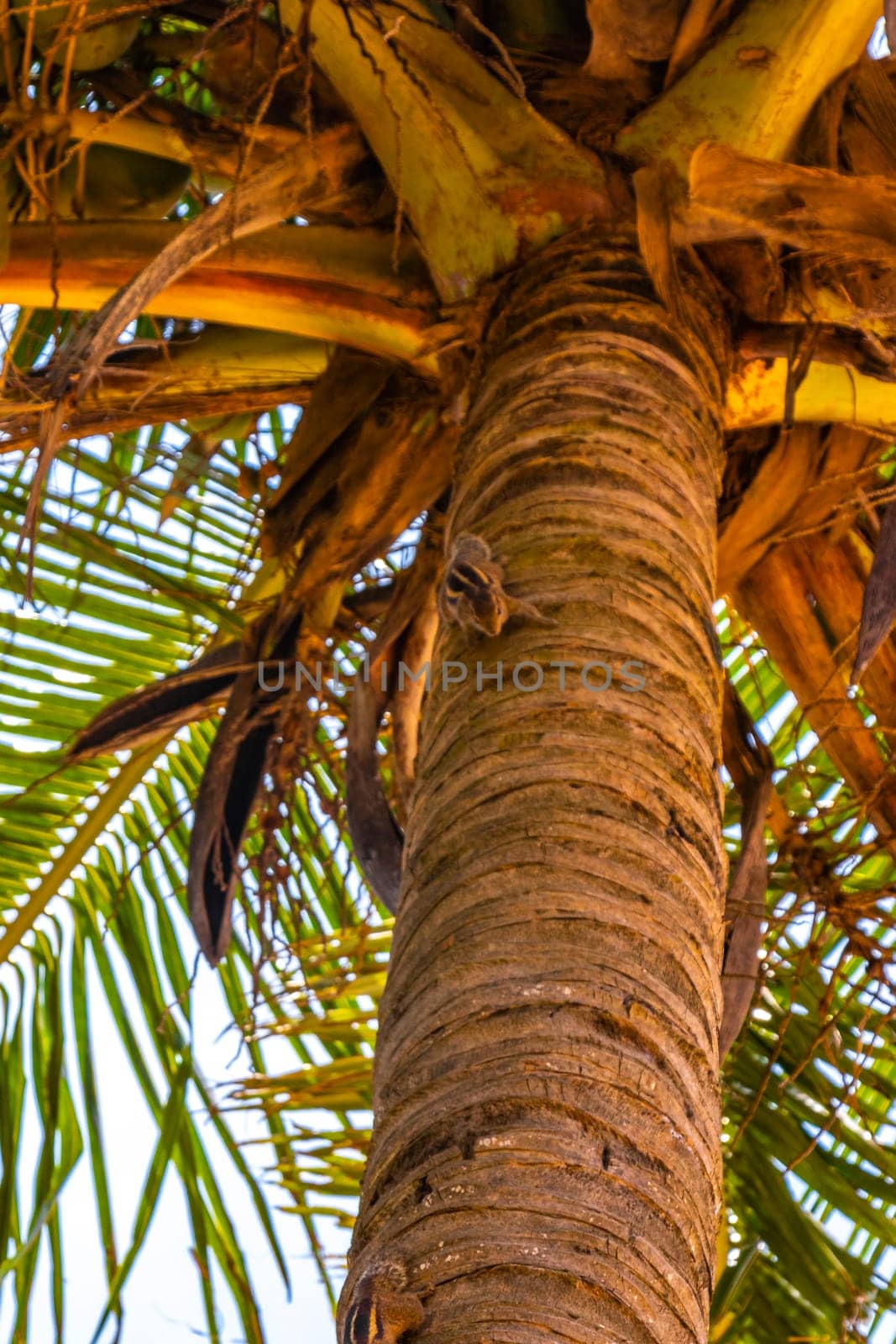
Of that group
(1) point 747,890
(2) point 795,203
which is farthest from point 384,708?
(2) point 795,203

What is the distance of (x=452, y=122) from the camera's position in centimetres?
154

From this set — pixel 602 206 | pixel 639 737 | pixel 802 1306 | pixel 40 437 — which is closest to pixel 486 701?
pixel 639 737

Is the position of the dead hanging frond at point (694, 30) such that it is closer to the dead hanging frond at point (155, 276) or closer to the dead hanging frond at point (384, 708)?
the dead hanging frond at point (155, 276)

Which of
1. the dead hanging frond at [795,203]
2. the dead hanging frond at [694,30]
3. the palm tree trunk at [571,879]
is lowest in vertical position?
the palm tree trunk at [571,879]

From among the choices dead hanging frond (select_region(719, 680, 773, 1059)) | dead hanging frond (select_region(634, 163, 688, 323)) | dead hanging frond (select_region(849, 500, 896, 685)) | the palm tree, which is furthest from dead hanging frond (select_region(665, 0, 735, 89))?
dead hanging frond (select_region(719, 680, 773, 1059))

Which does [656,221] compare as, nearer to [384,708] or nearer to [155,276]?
[155,276]

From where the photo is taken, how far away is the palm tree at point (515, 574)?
0.98 meters

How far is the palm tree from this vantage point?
0.98 m

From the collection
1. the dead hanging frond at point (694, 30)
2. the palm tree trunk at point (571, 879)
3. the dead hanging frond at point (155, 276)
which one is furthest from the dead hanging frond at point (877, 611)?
the dead hanging frond at point (155, 276)

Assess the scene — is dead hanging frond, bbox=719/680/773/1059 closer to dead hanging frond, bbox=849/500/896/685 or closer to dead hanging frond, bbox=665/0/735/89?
dead hanging frond, bbox=849/500/896/685

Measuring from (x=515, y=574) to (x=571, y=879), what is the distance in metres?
0.35

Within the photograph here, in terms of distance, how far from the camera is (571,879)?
1065mm

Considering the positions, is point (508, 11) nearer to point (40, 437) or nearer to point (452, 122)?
point (452, 122)

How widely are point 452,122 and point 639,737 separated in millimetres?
750
